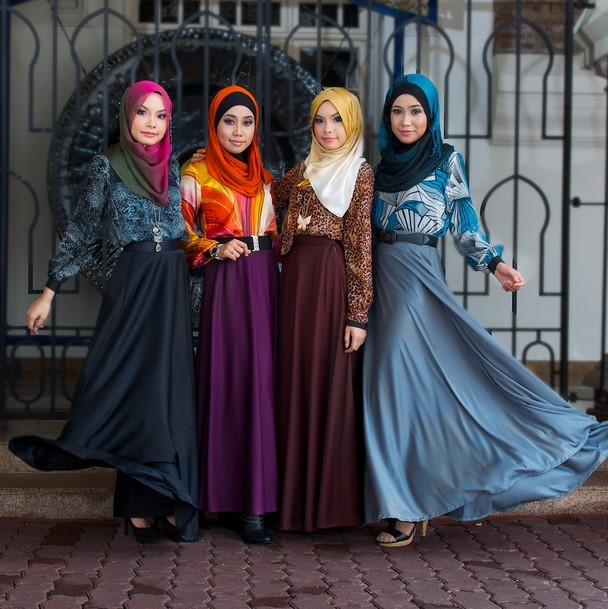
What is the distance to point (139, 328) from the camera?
3605 millimetres

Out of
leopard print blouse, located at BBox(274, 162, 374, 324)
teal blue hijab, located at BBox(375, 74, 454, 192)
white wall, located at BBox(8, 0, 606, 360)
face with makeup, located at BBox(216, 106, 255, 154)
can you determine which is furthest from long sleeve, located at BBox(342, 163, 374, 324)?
white wall, located at BBox(8, 0, 606, 360)

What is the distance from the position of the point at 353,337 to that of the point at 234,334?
44cm

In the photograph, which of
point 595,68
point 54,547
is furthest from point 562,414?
point 595,68

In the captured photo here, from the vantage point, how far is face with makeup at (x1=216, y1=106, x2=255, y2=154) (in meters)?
3.66

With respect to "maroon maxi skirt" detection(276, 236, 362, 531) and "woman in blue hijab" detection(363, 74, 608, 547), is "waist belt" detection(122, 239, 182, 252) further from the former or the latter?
"woman in blue hijab" detection(363, 74, 608, 547)

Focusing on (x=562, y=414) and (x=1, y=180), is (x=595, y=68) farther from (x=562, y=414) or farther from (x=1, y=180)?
(x=1, y=180)

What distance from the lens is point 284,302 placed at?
3.73 m

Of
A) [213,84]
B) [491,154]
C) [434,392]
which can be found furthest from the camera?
[491,154]

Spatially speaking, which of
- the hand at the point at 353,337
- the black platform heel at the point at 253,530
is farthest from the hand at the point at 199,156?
the black platform heel at the point at 253,530

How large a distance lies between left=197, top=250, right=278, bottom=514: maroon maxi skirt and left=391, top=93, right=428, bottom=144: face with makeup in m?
0.71

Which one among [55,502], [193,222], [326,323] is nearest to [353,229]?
[326,323]

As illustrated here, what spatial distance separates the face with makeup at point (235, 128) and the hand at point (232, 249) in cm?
35

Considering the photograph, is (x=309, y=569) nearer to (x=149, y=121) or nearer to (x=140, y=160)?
(x=140, y=160)

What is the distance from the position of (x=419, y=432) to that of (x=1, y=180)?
2369 millimetres
